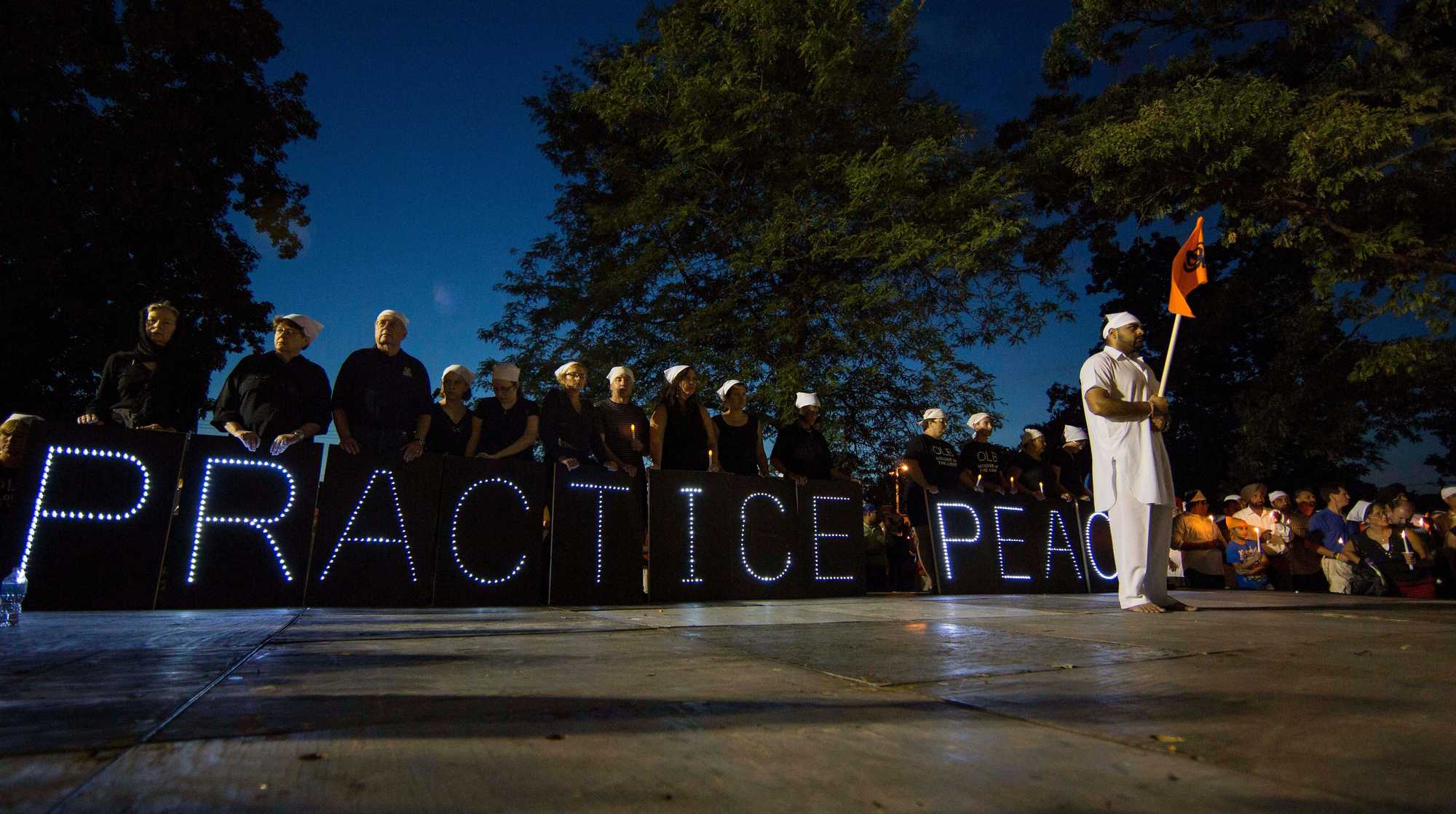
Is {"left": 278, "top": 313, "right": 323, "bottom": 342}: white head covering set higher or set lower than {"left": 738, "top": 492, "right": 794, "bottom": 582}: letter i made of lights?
higher

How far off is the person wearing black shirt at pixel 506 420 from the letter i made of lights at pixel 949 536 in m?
3.90

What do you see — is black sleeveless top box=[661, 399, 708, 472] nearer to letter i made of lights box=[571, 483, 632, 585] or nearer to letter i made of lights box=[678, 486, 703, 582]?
letter i made of lights box=[678, 486, 703, 582]

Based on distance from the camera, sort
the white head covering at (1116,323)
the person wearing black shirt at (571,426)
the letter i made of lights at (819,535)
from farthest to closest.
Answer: the letter i made of lights at (819,535), the person wearing black shirt at (571,426), the white head covering at (1116,323)

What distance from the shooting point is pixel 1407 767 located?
4.72 ft

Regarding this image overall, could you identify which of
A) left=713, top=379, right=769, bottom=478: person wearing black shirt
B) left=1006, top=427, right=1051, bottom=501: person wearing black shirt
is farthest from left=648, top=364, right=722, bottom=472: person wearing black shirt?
left=1006, top=427, right=1051, bottom=501: person wearing black shirt

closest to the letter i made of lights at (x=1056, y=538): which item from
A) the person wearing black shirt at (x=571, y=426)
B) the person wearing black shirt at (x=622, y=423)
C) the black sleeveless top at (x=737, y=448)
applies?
the black sleeveless top at (x=737, y=448)

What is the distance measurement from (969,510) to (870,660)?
584 centimetres

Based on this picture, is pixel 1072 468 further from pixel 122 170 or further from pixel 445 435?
pixel 122 170

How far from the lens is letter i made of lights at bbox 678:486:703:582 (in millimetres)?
6715

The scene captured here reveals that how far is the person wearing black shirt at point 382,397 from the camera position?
6.30m

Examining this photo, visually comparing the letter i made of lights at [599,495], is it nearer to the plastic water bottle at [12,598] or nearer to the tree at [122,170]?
the plastic water bottle at [12,598]

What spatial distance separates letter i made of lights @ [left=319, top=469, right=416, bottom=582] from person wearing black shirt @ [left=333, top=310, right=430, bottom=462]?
38 cm

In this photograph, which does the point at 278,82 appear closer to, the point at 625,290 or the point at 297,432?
the point at 625,290

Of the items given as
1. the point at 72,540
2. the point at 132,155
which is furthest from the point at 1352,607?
the point at 132,155
